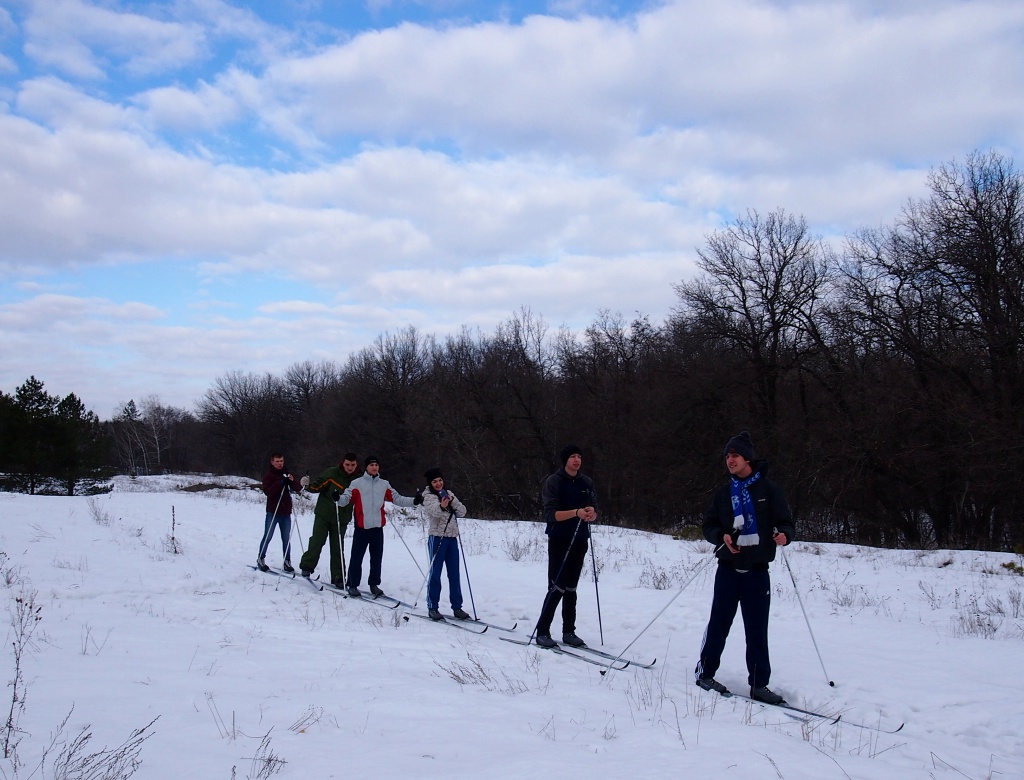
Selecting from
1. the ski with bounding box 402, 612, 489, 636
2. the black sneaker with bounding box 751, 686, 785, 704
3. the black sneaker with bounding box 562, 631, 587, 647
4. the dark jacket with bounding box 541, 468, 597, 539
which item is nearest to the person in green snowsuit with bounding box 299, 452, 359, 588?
the ski with bounding box 402, 612, 489, 636

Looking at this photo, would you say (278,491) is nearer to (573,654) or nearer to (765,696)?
(573,654)

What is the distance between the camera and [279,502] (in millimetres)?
12344

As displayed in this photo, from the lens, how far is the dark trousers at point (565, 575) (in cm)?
788

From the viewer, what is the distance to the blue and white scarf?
20.2 feet

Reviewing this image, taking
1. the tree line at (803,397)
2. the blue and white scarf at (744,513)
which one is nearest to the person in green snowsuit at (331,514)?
the blue and white scarf at (744,513)

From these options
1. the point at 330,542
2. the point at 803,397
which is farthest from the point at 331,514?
the point at 803,397

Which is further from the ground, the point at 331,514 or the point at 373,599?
the point at 331,514

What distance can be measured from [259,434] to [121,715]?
92034 mm

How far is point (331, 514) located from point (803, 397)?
2580 cm

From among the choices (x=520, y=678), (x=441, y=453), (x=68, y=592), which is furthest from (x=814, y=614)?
(x=441, y=453)

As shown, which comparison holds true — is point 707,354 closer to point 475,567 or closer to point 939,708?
point 475,567

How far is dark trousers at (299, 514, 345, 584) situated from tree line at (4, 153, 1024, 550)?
19.3 m

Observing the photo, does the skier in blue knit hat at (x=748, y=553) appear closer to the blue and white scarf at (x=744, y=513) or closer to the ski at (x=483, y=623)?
the blue and white scarf at (x=744, y=513)

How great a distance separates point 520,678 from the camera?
21.0ft
